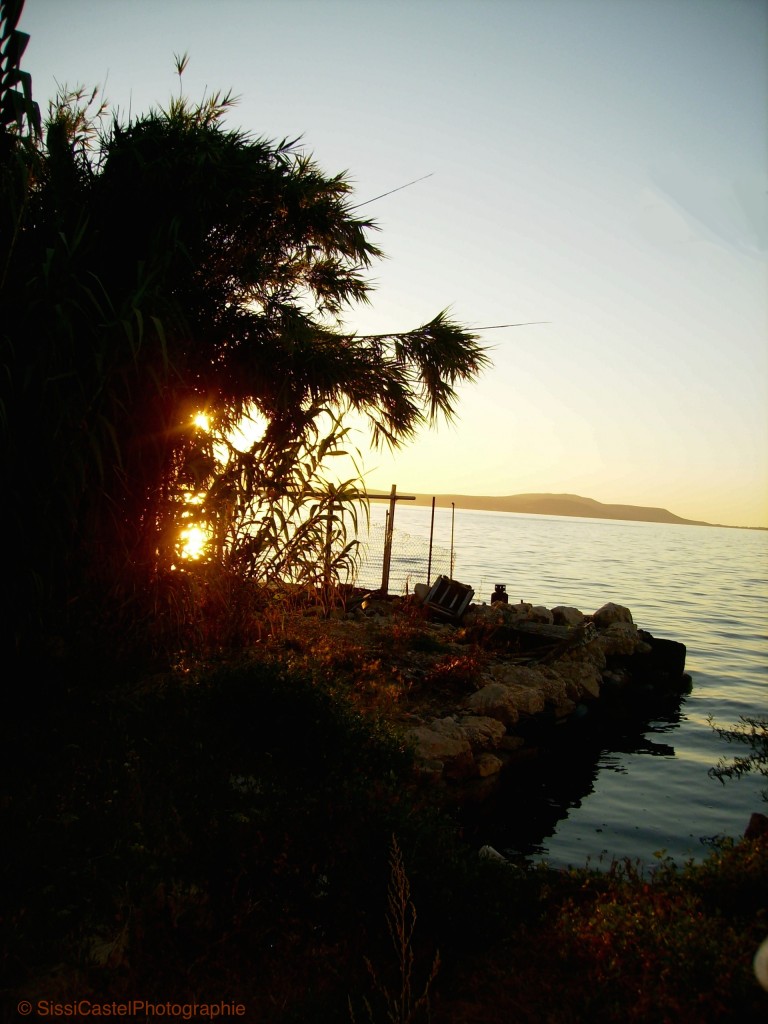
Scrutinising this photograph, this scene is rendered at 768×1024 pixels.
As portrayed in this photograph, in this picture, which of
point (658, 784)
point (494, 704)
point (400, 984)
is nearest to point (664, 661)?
point (658, 784)

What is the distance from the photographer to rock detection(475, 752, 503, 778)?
7395 millimetres

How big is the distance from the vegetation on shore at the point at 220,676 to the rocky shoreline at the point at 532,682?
0.86 meters

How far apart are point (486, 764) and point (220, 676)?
3191 mm

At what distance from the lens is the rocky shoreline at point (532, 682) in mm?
7332

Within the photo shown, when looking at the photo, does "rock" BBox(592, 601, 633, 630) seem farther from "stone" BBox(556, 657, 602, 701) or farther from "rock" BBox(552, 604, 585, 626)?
"stone" BBox(556, 657, 602, 701)

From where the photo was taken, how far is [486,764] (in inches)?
294

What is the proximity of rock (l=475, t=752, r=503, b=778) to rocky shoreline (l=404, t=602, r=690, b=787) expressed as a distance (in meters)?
0.01

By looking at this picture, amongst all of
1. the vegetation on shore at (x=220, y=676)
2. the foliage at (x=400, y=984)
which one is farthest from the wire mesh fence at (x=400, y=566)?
the foliage at (x=400, y=984)

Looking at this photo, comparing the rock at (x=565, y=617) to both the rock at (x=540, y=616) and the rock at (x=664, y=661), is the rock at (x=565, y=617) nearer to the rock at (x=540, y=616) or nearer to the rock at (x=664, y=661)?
the rock at (x=540, y=616)

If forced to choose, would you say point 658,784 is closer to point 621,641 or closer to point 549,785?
point 549,785

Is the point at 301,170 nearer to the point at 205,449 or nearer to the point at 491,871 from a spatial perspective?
the point at 205,449

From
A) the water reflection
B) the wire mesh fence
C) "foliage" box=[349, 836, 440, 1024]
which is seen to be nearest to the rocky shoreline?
the water reflection

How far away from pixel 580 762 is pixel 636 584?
23498mm

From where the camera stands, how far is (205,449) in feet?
22.9
